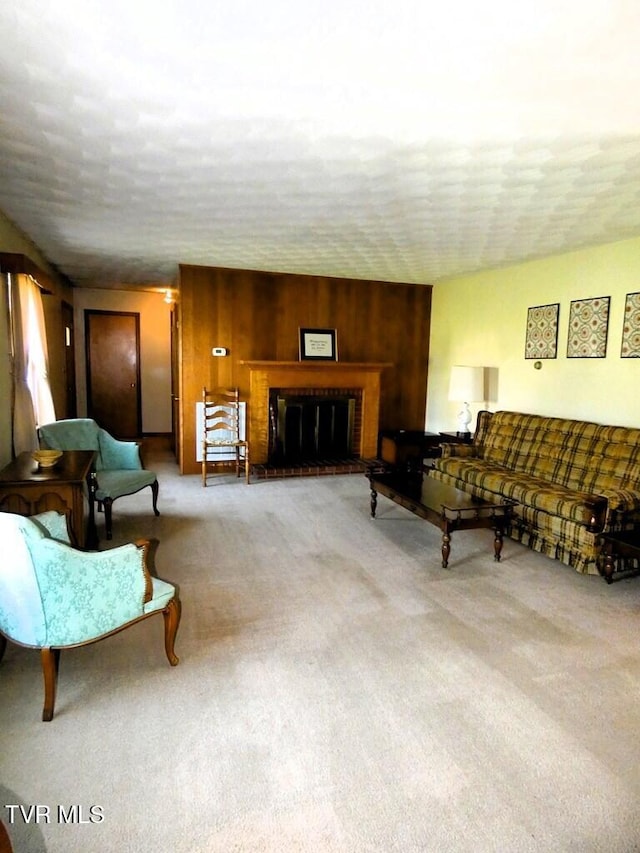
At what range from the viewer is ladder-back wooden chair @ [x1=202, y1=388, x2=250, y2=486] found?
578cm

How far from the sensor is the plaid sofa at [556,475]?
11.1 feet

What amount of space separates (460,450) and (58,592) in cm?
409

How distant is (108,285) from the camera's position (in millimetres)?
7652

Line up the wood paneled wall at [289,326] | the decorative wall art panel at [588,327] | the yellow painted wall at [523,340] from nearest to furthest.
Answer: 1. the yellow painted wall at [523,340]
2. the decorative wall art panel at [588,327]
3. the wood paneled wall at [289,326]

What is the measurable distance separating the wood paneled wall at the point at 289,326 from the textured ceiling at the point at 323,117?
1.81 metres

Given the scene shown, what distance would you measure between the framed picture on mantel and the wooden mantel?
0.57 ft

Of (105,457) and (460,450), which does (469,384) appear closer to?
(460,450)

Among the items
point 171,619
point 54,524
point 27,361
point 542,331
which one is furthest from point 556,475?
point 27,361

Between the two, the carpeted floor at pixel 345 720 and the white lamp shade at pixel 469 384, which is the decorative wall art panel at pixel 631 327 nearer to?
the white lamp shade at pixel 469 384

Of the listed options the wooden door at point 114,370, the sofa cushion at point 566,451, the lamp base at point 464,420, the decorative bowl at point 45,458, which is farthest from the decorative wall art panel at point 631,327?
the wooden door at point 114,370

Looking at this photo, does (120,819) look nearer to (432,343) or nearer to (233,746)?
(233,746)

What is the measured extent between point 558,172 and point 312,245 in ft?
7.55

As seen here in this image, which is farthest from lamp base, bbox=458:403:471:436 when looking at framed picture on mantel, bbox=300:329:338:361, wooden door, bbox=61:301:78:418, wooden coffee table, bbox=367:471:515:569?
wooden door, bbox=61:301:78:418

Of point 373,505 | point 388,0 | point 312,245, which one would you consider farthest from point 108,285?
point 388,0
